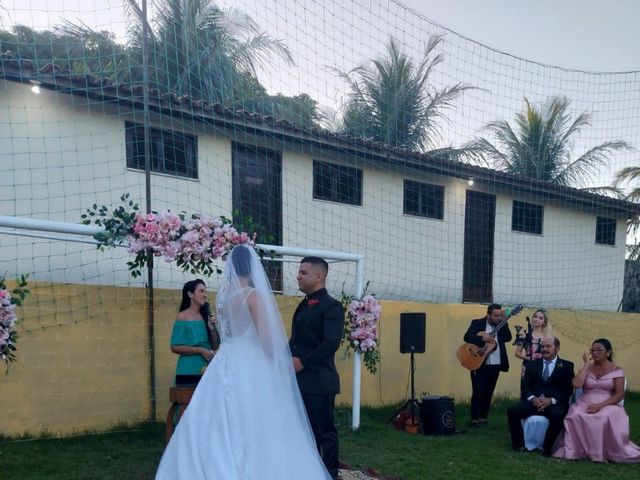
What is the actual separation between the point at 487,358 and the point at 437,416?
1113mm

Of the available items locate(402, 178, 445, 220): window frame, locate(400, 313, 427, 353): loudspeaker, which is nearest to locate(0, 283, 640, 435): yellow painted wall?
locate(400, 313, 427, 353): loudspeaker

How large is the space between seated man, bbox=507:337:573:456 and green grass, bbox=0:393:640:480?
271mm

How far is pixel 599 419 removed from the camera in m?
6.89

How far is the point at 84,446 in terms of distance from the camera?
20.6ft

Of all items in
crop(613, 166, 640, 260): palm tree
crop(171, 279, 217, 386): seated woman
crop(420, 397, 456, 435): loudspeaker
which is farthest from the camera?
crop(613, 166, 640, 260): palm tree

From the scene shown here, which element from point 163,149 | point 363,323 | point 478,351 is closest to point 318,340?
point 363,323

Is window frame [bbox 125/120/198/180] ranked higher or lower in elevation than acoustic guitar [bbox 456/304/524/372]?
higher

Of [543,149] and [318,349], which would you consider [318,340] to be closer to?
[318,349]

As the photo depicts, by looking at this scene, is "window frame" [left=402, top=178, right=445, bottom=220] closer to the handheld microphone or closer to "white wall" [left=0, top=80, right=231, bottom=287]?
"white wall" [left=0, top=80, right=231, bottom=287]

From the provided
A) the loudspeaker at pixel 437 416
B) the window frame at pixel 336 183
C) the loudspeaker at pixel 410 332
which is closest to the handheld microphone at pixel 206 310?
the loudspeaker at pixel 410 332

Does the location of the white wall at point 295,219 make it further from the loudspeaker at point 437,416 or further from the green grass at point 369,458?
the loudspeaker at point 437,416

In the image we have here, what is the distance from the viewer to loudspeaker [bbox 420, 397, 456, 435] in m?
7.96

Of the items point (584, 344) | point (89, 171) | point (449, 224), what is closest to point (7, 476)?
point (89, 171)

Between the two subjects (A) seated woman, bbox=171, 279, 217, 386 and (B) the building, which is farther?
(B) the building
